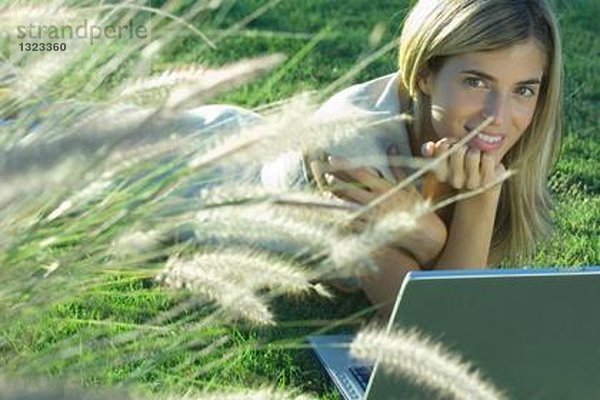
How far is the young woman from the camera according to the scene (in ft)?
9.73

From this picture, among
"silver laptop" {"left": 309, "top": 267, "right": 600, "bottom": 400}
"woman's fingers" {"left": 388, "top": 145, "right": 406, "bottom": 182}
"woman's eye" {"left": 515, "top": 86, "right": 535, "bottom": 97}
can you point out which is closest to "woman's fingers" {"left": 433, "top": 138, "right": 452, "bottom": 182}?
"woman's fingers" {"left": 388, "top": 145, "right": 406, "bottom": 182}

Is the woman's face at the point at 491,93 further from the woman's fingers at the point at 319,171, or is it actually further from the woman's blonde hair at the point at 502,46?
the woman's fingers at the point at 319,171

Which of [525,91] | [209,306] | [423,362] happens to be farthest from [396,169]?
[423,362]

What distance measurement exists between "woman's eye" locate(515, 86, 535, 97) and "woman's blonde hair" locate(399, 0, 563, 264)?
0.09m

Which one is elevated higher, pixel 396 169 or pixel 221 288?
pixel 221 288

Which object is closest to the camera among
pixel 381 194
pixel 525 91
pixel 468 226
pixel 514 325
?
pixel 514 325

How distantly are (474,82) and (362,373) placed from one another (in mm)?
703

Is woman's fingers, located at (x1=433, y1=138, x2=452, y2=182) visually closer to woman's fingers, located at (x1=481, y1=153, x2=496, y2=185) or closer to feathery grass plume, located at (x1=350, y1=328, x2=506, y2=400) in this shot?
woman's fingers, located at (x1=481, y1=153, x2=496, y2=185)

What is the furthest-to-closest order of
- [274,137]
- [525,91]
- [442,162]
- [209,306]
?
[525,91]
[442,162]
[209,306]
[274,137]

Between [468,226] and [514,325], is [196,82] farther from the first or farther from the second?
[468,226]

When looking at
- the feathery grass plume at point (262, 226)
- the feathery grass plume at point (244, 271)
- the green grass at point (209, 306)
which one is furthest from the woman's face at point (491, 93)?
the feathery grass plume at point (262, 226)

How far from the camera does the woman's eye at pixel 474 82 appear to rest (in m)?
3.00

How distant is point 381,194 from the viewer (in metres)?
2.74

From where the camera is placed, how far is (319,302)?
334 cm
